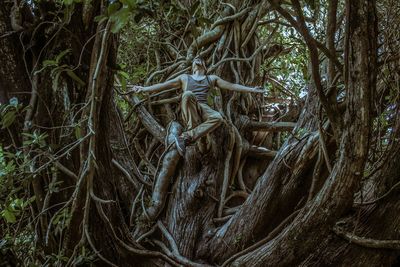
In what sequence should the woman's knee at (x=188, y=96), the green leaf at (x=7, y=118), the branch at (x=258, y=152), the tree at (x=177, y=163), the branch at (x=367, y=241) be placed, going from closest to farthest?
the tree at (x=177, y=163), the branch at (x=367, y=241), the green leaf at (x=7, y=118), the woman's knee at (x=188, y=96), the branch at (x=258, y=152)

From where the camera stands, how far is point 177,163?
10.6ft

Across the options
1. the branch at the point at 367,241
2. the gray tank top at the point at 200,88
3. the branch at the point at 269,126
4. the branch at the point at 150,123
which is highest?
the gray tank top at the point at 200,88

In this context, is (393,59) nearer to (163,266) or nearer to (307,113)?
(307,113)

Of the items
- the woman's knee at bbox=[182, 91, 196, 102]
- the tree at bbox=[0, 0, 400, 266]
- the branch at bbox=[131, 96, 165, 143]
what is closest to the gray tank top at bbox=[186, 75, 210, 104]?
the woman's knee at bbox=[182, 91, 196, 102]

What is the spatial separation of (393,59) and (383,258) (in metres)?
0.77

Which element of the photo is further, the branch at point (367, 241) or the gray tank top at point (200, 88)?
the gray tank top at point (200, 88)

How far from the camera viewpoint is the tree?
60.0 inches

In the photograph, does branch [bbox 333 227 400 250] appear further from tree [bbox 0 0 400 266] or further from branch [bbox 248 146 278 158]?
branch [bbox 248 146 278 158]

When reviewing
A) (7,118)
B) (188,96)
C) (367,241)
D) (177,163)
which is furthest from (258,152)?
(7,118)

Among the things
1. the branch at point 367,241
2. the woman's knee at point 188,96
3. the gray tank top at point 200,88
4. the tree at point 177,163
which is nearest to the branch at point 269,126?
the tree at point 177,163

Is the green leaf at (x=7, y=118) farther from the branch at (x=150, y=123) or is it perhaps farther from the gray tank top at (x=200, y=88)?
the branch at (x=150, y=123)

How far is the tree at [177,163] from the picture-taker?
1523mm

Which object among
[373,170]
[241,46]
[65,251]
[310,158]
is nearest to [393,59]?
[373,170]

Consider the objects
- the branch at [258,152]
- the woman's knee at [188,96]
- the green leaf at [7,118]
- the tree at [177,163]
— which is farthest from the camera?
the branch at [258,152]
